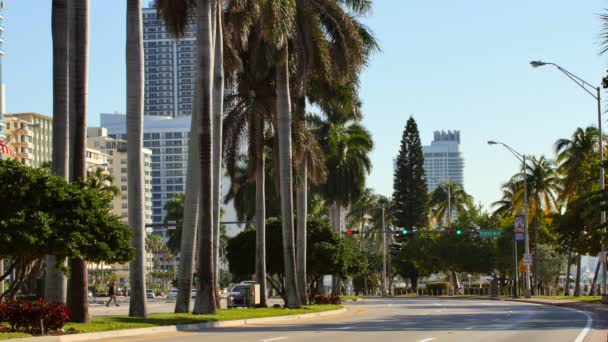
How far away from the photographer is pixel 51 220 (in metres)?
24.4

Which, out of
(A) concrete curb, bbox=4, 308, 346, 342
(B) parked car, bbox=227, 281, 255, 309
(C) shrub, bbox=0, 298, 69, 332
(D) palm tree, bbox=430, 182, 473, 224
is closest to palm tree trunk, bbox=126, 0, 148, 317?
(A) concrete curb, bbox=4, 308, 346, 342

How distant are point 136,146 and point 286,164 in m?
14.6

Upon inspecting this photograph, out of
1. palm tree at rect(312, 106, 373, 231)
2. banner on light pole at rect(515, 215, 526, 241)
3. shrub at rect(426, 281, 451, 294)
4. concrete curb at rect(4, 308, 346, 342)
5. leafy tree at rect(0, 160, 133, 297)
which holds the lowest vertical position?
shrub at rect(426, 281, 451, 294)

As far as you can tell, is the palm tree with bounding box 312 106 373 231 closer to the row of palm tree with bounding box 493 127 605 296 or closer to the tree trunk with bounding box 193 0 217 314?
the row of palm tree with bounding box 493 127 605 296

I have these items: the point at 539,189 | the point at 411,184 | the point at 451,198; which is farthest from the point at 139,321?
the point at 451,198

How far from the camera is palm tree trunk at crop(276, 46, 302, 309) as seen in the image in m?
45.3

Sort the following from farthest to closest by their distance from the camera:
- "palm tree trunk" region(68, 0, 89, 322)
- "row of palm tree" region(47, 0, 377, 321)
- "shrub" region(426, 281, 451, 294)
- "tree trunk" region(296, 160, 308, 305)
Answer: "shrub" region(426, 281, 451, 294)
"tree trunk" region(296, 160, 308, 305)
"row of palm tree" region(47, 0, 377, 321)
"palm tree trunk" region(68, 0, 89, 322)

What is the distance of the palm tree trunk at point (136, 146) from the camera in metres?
32.0

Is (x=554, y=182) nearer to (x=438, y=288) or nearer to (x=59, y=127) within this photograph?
(x=438, y=288)

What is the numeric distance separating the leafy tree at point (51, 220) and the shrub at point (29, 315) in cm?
138

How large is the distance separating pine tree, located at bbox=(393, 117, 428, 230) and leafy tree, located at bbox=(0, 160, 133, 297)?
318 ft

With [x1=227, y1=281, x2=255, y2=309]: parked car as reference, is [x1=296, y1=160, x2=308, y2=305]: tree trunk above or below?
above

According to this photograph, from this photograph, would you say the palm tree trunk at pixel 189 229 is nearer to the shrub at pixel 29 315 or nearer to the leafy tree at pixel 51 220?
the leafy tree at pixel 51 220

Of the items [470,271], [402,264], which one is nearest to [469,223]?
[470,271]
